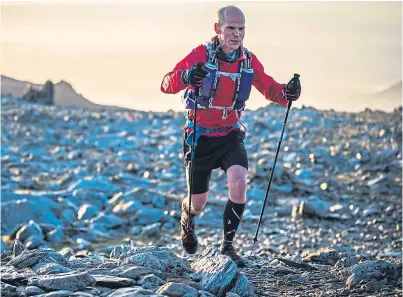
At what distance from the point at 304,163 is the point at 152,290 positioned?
11303 millimetres

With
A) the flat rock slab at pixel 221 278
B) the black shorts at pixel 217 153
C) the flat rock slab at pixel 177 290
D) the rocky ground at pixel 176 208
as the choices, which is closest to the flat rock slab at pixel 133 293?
the rocky ground at pixel 176 208

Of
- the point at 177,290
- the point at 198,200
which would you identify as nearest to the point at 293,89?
the point at 198,200

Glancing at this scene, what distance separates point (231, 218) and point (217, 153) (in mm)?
590

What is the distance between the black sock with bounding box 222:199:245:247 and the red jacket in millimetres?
720

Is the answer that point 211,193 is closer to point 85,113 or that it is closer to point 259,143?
point 259,143

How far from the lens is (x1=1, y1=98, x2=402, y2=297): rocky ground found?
5234 millimetres

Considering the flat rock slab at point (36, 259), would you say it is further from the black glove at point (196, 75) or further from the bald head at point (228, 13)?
the bald head at point (228, 13)

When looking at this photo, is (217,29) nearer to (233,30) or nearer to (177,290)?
(233,30)

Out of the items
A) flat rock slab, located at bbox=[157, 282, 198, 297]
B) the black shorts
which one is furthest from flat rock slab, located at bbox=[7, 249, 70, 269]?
the black shorts

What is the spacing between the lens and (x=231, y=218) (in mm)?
6168

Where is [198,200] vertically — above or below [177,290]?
above

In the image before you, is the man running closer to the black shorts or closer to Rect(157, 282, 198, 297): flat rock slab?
the black shorts

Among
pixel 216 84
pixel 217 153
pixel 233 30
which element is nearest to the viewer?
pixel 233 30

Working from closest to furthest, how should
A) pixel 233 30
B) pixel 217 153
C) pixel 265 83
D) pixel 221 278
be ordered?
pixel 221 278, pixel 233 30, pixel 217 153, pixel 265 83
